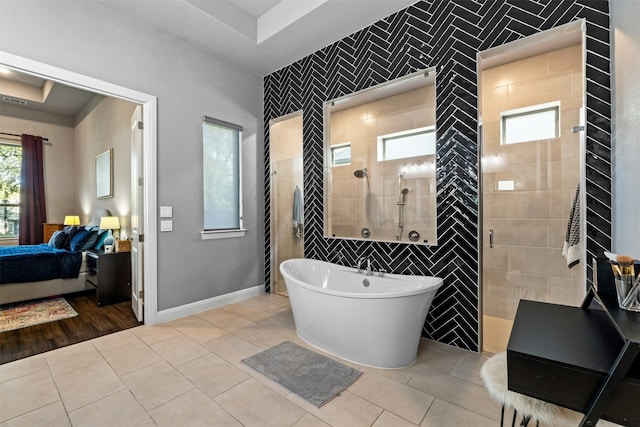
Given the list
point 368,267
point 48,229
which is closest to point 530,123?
point 368,267

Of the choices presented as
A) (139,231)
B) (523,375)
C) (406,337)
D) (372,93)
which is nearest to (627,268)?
(523,375)

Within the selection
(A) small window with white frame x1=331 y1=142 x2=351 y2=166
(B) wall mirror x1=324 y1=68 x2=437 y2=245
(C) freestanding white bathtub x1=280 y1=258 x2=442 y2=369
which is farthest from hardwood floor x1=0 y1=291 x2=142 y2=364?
(A) small window with white frame x1=331 y1=142 x2=351 y2=166

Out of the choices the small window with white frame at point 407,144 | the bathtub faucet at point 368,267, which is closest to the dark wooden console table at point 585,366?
the bathtub faucet at point 368,267

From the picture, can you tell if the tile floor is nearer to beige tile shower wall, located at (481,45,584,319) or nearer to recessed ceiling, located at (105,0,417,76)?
beige tile shower wall, located at (481,45,584,319)

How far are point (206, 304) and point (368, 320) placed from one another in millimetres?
2107

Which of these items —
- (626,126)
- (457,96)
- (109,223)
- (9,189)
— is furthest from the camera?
(9,189)

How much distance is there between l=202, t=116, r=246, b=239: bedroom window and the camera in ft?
11.3

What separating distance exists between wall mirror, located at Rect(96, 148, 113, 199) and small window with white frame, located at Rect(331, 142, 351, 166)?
392cm

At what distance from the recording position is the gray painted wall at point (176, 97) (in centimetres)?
231

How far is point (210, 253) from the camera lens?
3418 mm

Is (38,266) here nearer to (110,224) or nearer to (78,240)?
(78,240)

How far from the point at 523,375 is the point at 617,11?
84.7 inches

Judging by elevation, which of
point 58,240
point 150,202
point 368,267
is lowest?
point 368,267

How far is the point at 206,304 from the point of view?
335 centimetres
